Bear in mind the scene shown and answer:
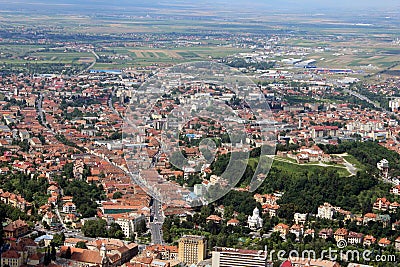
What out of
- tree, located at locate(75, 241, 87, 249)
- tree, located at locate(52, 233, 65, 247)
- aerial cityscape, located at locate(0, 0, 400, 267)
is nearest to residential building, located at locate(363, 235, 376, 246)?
aerial cityscape, located at locate(0, 0, 400, 267)

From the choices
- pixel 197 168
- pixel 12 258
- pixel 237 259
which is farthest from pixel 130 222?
pixel 237 259

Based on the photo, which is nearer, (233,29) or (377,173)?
(377,173)

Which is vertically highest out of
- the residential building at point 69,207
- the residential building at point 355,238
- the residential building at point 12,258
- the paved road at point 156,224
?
the residential building at point 12,258

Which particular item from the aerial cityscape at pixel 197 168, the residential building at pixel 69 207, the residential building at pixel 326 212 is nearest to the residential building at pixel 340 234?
the aerial cityscape at pixel 197 168

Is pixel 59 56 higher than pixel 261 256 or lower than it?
lower

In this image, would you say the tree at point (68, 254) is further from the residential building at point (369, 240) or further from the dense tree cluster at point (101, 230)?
the residential building at point (369, 240)

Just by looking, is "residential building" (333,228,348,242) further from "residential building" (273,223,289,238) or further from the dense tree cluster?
the dense tree cluster

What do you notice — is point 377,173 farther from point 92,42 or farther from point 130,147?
point 92,42

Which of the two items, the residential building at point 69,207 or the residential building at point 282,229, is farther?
the residential building at point 69,207

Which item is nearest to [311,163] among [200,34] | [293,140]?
[293,140]
